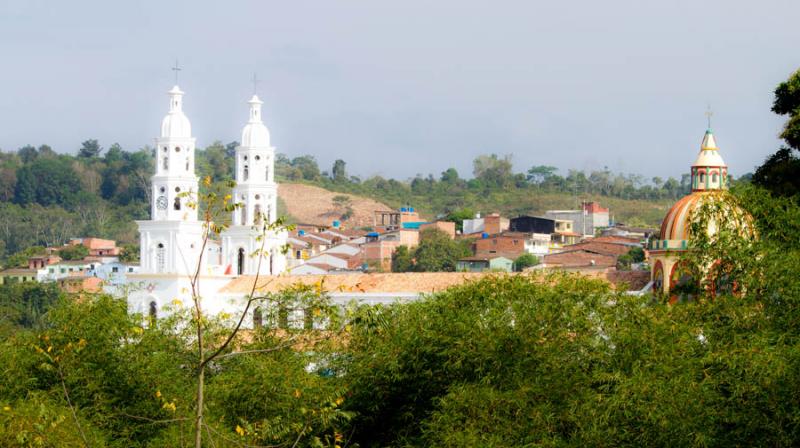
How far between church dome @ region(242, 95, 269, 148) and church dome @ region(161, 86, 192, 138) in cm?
227

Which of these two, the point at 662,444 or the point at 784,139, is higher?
the point at 784,139

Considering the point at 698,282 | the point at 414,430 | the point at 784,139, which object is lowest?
the point at 414,430

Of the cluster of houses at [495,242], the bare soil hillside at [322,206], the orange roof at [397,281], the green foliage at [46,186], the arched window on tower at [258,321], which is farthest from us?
the green foliage at [46,186]

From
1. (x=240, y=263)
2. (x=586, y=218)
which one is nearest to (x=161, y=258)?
(x=240, y=263)

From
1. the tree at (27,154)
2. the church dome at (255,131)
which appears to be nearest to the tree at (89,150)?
the tree at (27,154)

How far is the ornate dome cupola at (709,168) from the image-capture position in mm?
34781

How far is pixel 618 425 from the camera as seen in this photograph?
17.9 metres

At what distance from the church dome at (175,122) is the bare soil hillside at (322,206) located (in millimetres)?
55624

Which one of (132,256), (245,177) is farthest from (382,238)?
(245,177)

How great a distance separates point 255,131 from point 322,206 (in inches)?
2328

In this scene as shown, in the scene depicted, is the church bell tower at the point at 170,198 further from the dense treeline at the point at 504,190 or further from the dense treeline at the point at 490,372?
the dense treeline at the point at 504,190

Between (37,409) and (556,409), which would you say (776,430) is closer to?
(556,409)

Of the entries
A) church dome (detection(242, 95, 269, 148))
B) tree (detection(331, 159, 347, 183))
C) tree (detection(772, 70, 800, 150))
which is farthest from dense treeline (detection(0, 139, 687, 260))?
tree (detection(772, 70, 800, 150))

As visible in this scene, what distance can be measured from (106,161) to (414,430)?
314 ft
